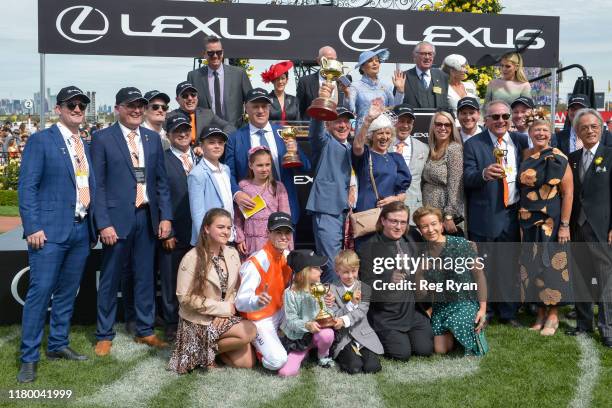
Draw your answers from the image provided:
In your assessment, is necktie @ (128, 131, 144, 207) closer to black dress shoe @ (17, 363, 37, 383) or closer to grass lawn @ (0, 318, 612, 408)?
grass lawn @ (0, 318, 612, 408)

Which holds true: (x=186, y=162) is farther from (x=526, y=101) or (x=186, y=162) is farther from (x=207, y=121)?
(x=526, y=101)

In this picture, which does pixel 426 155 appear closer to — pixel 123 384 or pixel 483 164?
pixel 483 164

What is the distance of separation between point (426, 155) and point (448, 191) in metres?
0.38

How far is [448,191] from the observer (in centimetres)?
548

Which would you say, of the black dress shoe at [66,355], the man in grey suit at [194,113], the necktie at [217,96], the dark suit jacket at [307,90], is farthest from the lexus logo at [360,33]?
the black dress shoe at [66,355]

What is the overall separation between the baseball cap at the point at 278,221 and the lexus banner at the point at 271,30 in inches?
184

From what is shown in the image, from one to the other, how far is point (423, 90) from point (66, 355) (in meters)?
4.48

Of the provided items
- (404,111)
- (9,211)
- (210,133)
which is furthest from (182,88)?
(9,211)

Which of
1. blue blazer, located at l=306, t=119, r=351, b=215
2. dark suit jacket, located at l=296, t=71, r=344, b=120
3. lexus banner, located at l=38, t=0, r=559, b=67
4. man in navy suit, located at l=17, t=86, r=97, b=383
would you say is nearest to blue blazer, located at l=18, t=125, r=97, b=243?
man in navy suit, located at l=17, t=86, r=97, b=383

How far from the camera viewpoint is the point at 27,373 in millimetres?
4457

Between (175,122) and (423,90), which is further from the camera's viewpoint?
(423,90)

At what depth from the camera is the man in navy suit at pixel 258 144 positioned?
5332 mm

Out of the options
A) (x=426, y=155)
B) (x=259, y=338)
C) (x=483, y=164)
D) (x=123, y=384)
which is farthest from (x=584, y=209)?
(x=123, y=384)

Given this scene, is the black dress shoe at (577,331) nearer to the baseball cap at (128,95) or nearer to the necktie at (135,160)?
the necktie at (135,160)
